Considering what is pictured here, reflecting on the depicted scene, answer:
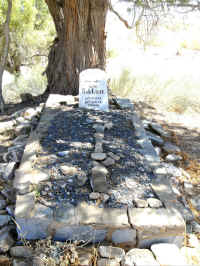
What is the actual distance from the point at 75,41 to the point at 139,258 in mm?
3602

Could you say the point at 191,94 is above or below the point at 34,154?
above

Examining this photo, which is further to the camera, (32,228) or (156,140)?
(156,140)

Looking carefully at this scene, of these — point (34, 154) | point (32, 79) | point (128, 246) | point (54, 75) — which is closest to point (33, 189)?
point (34, 154)

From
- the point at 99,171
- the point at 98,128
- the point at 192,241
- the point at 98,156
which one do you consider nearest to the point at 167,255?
the point at 192,241

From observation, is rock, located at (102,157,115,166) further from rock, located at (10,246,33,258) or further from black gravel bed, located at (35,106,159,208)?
rock, located at (10,246,33,258)

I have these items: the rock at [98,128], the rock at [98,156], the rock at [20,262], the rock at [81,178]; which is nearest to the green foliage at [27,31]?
the rock at [98,128]

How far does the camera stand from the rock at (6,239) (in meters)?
1.73

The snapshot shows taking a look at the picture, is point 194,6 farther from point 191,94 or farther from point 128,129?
point 128,129

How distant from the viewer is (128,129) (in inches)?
128

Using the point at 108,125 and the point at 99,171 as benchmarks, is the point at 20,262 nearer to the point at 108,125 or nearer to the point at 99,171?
the point at 99,171

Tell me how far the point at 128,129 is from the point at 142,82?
2.69 metres

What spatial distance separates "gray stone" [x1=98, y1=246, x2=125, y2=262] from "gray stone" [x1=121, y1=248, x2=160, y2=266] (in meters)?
0.04

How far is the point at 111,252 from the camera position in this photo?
66.8 inches

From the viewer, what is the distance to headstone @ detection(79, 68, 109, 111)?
3.70 meters
